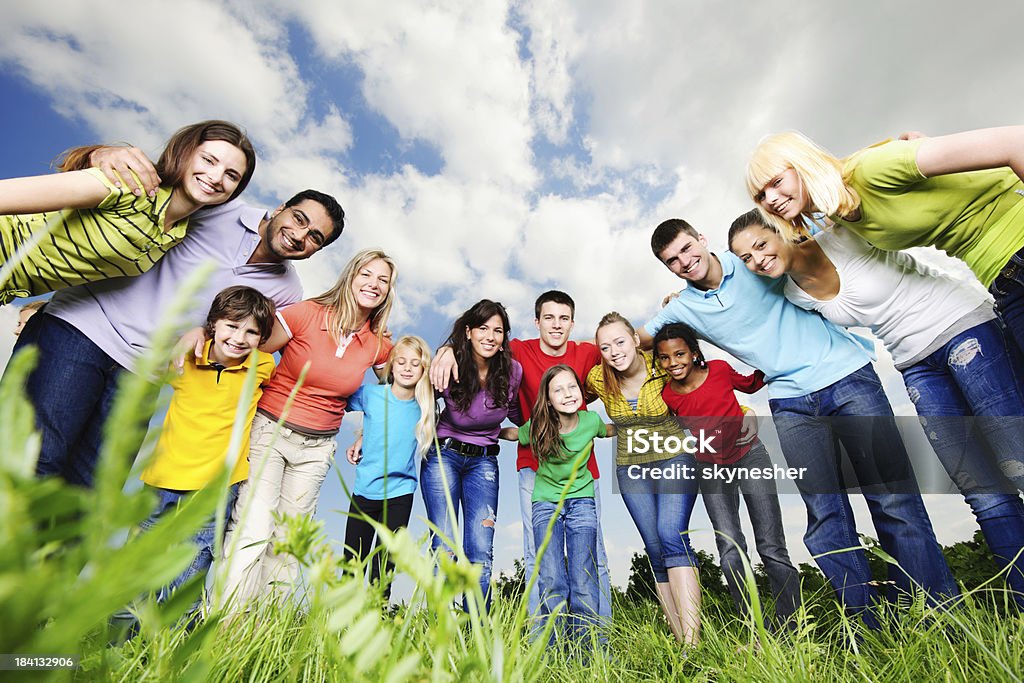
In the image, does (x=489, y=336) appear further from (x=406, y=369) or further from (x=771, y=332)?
(x=771, y=332)

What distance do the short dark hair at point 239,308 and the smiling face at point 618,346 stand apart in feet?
7.42

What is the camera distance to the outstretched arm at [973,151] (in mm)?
2383

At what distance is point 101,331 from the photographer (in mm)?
2910

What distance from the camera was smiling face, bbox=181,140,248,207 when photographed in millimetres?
2945

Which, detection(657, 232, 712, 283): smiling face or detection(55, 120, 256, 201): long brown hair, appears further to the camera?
detection(657, 232, 712, 283): smiling face

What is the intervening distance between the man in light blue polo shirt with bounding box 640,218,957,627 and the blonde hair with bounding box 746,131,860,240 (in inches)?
28.0

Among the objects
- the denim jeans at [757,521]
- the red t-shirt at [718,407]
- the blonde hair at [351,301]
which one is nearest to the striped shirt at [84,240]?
the blonde hair at [351,301]

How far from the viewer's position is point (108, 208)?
8.57 ft

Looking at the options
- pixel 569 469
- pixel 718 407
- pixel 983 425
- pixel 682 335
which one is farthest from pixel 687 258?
pixel 983 425

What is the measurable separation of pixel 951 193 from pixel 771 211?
0.75 metres

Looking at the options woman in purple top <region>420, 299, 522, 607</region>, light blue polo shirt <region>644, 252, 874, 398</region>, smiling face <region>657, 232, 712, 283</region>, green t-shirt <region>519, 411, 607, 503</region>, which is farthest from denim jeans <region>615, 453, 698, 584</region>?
smiling face <region>657, 232, 712, 283</region>

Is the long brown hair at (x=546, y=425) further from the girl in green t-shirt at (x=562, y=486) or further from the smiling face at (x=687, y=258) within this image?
the smiling face at (x=687, y=258)

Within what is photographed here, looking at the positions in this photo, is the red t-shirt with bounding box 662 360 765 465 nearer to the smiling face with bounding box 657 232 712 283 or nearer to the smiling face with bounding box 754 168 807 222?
the smiling face with bounding box 657 232 712 283

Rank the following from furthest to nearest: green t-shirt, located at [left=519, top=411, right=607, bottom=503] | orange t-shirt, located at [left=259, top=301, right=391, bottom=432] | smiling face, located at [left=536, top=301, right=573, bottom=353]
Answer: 1. smiling face, located at [left=536, top=301, right=573, bottom=353]
2. green t-shirt, located at [left=519, top=411, right=607, bottom=503]
3. orange t-shirt, located at [left=259, top=301, right=391, bottom=432]
